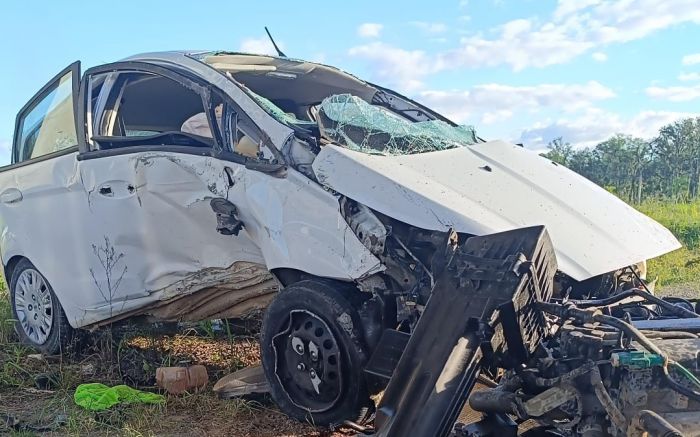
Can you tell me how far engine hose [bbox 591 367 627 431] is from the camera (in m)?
2.38

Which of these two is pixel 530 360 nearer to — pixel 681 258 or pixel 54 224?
pixel 54 224

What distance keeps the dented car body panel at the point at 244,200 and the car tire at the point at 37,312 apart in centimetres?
16

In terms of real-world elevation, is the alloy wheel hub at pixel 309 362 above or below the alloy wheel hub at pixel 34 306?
above

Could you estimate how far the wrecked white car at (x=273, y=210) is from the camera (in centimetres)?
339

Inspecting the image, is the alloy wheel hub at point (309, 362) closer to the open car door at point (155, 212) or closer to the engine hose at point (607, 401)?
the open car door at point (155, 212)

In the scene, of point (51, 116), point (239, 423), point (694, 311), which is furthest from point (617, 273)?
point (51, 116)

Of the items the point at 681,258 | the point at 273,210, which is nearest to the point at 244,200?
the point at 273,210

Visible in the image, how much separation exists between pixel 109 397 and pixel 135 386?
523 millimetres

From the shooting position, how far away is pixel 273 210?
147 inches

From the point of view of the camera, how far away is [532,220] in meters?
3.47

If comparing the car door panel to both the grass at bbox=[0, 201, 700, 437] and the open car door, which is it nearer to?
the open car door

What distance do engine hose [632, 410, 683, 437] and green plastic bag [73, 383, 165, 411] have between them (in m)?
2.72

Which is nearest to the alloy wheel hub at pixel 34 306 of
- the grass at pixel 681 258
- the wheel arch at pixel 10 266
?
the wheel arch at pixel 10 266

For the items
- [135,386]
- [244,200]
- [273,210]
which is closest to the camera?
[273,210]
